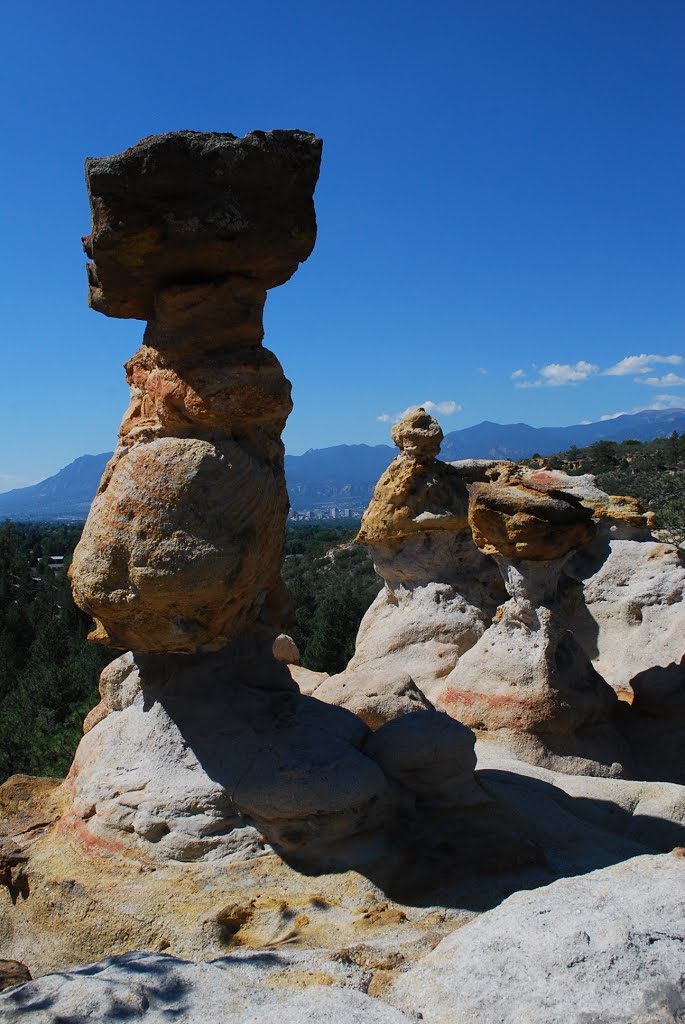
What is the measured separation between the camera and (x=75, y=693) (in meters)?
20.7

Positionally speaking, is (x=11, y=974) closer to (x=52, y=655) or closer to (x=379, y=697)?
(x=379, y=697)

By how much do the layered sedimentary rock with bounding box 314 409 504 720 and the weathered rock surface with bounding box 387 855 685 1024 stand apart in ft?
20.0

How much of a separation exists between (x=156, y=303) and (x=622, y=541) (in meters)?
6.86

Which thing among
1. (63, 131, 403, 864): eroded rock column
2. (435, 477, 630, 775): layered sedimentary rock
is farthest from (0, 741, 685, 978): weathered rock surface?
(435, 477, 630, 775): layered sedimentary rock

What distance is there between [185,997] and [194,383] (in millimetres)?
3588

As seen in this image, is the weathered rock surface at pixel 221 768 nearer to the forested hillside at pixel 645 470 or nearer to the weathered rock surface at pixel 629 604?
the weathered rock surface at pixel 629 604

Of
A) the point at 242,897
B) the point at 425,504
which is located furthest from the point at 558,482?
the point at 242,897

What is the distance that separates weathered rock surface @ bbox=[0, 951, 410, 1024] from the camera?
309cm

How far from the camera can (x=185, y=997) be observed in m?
3.32

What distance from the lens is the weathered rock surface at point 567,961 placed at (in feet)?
9.70

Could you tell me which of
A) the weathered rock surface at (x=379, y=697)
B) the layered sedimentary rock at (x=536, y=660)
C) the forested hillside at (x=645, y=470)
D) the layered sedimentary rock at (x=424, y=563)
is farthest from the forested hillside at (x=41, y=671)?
the forested hillside at (x=645, y=470)

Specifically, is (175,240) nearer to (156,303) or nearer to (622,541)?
(156,303)

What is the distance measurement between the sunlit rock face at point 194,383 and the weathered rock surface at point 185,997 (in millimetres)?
2231

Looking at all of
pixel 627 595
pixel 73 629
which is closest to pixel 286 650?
pixel 627 595
